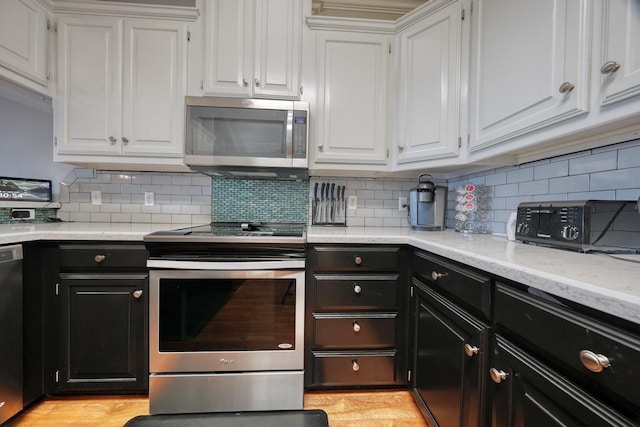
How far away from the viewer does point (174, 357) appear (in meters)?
1.35

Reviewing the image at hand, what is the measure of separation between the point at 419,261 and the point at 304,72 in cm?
133

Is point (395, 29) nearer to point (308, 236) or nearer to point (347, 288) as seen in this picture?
point (308, 236)

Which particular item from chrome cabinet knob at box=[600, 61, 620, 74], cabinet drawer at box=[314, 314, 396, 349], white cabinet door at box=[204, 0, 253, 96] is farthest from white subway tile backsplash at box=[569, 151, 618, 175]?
white cabinet door at box=[204, 0, 253, 96]

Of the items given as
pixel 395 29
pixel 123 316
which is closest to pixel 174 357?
pixel 123 316

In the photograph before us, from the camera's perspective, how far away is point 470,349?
90cm


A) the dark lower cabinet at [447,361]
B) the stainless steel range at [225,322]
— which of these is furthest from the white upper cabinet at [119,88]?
the dark lower cabinet at [447,361]

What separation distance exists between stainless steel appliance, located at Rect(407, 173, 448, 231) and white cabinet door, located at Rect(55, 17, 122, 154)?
77.1 inches

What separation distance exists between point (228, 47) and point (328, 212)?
125cm

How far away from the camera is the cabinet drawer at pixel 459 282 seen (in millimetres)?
851

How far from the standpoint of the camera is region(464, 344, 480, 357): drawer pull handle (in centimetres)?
88

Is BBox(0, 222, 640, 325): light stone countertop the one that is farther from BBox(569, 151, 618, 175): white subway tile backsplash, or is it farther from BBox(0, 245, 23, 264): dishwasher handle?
BBox(569, 151, 618, 175): white subway tile backsplash

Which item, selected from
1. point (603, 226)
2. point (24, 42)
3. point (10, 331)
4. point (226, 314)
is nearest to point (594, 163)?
point (603, 226)

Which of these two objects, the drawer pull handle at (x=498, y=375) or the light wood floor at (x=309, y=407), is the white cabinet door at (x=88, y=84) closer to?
the light wood floor at (x=309, y=407)

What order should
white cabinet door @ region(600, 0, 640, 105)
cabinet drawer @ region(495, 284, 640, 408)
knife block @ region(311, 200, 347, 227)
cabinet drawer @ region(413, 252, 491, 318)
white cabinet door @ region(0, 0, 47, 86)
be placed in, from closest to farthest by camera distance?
cabinet drawer @ region(495, 284, 640, 408), white cabinet door @ region(600, 0, 640, 105), cabinet drawer @ region(413, 252, 491, 318), white cabinet door @ region(0, 0, 47, 86), knife block @ region(311, 200, 347, 227)
